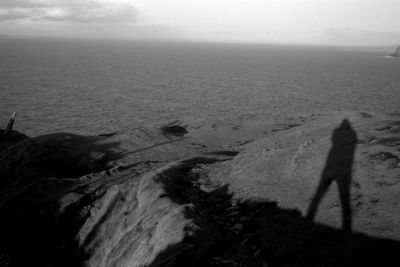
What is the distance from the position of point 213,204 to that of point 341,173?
607cm

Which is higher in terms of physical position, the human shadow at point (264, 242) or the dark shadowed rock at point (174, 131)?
the human shadow at point (264, 242)

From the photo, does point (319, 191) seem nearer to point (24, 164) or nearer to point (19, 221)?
point (19, 221)

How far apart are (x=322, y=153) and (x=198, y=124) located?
21762 millimetres

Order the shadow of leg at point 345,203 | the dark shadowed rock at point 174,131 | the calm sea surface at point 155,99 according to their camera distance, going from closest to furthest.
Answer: the shadow of leg at point 345,203 < the dark shadowed rock at point 174,131 < the calm sea surface at point 155,99

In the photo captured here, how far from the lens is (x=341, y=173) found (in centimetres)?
1845

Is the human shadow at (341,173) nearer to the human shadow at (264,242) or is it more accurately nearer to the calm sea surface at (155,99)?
the human shadow at (264,242)

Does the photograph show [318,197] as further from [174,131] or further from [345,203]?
[174,131]

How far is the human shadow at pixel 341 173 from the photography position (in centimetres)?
1580

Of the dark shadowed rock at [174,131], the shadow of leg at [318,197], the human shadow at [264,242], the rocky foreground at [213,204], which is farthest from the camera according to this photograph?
the dark shadowed rock at [174,131]

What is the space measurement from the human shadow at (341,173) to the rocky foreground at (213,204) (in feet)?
0.19

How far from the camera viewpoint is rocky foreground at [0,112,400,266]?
44.9 ft

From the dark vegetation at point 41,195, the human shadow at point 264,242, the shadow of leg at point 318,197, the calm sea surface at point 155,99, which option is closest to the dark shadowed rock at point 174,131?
the dark vegetation at point 41,195

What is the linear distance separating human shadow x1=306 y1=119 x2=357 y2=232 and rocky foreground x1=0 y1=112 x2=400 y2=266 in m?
0.06

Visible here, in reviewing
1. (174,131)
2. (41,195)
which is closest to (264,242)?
(41,195)
